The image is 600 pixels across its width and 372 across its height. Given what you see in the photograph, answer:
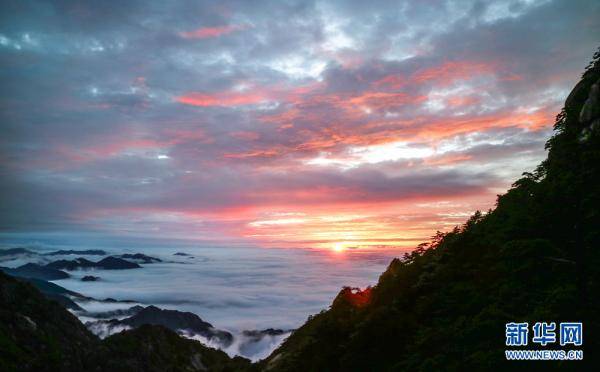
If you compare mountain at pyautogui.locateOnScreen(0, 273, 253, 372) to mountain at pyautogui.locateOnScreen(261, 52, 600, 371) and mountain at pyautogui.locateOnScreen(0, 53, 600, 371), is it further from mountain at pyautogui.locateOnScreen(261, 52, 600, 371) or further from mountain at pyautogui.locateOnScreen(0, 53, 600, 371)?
mountain at pyautogui.locateOnScreen(261, 52, 600, 371)

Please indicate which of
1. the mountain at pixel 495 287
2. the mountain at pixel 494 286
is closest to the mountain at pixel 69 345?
the mountain at pixel 494 286

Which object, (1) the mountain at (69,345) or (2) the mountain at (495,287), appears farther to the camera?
(1) the mountain at (69,345)

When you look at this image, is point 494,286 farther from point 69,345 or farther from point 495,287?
point 69,345

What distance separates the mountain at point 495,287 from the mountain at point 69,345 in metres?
118

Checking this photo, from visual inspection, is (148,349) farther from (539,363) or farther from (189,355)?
(539,363)

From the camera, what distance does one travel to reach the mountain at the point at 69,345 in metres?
132

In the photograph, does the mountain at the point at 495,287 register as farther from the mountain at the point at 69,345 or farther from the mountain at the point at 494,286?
the mountain at the point at 69,345

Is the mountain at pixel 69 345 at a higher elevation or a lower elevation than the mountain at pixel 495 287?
lower

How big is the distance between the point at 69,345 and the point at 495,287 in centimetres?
17953

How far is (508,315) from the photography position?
14.0 meters

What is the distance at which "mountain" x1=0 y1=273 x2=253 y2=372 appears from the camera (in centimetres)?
13175

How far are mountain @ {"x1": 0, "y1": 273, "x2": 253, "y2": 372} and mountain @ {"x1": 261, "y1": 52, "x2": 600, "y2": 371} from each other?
118 m

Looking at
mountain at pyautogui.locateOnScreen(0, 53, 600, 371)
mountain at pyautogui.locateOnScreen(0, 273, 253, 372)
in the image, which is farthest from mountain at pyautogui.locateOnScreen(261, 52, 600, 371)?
mountain at pyautogui.locateOnScreen(0, 273, 253, 372)

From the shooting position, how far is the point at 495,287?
53.6ft
